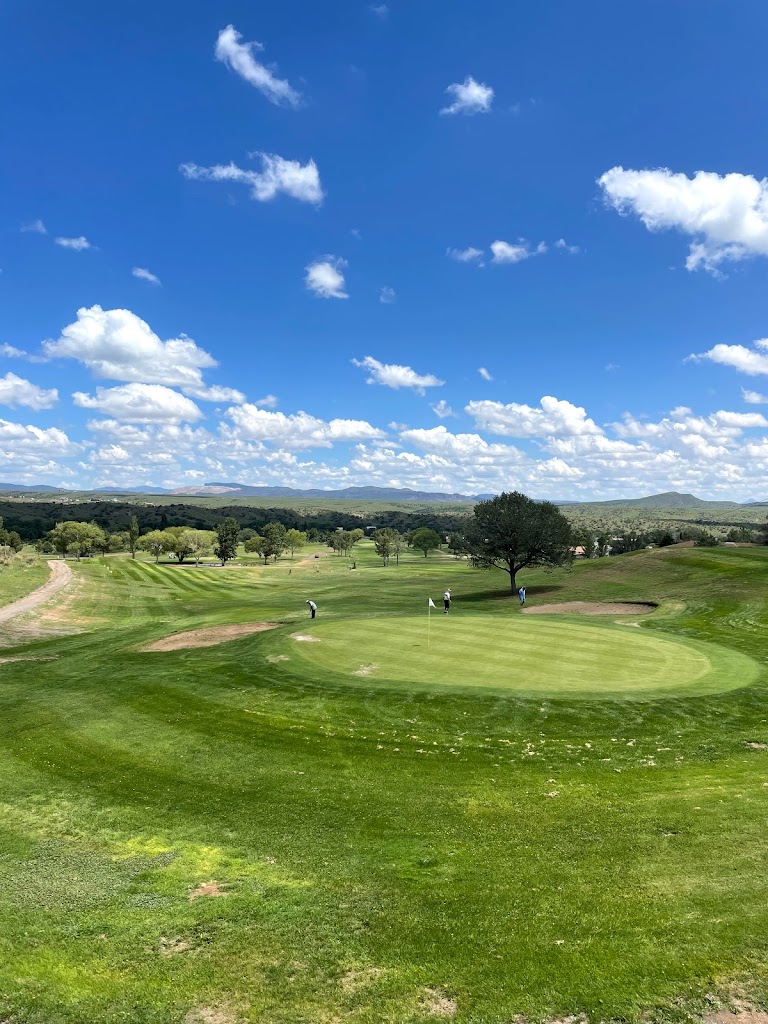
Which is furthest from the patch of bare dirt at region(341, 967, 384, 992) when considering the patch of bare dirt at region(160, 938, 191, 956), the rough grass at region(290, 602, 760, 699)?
the rough grass at region(290, 602, 760, 699)

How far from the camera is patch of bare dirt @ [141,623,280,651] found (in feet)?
112

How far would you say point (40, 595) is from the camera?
199ft

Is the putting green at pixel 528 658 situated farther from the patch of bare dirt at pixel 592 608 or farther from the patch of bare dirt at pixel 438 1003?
the patch of bare dirt at pixel 438 1003

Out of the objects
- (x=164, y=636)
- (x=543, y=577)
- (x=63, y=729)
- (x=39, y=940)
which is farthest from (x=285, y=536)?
(x=39, y=940)

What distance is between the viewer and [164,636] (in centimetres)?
3775

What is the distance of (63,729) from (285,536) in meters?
147

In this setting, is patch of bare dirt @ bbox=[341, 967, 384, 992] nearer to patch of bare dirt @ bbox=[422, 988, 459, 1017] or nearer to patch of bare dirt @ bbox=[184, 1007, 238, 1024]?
patch of bare dirt @ bbox=[422, 988, 459, 1017]

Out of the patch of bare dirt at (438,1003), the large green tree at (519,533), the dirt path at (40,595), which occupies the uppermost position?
the large green tree at (519,533)

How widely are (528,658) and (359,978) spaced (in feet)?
64.5

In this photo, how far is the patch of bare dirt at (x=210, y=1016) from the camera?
7320 mm

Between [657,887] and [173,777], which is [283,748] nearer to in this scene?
[173,777]

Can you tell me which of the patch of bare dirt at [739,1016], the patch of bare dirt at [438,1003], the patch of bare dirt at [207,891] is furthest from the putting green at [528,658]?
the patch of bare dirt at [438,1003]

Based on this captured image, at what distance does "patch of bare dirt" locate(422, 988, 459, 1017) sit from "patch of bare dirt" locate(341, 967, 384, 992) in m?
0.75

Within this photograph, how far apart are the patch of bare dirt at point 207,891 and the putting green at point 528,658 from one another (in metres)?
13.0
